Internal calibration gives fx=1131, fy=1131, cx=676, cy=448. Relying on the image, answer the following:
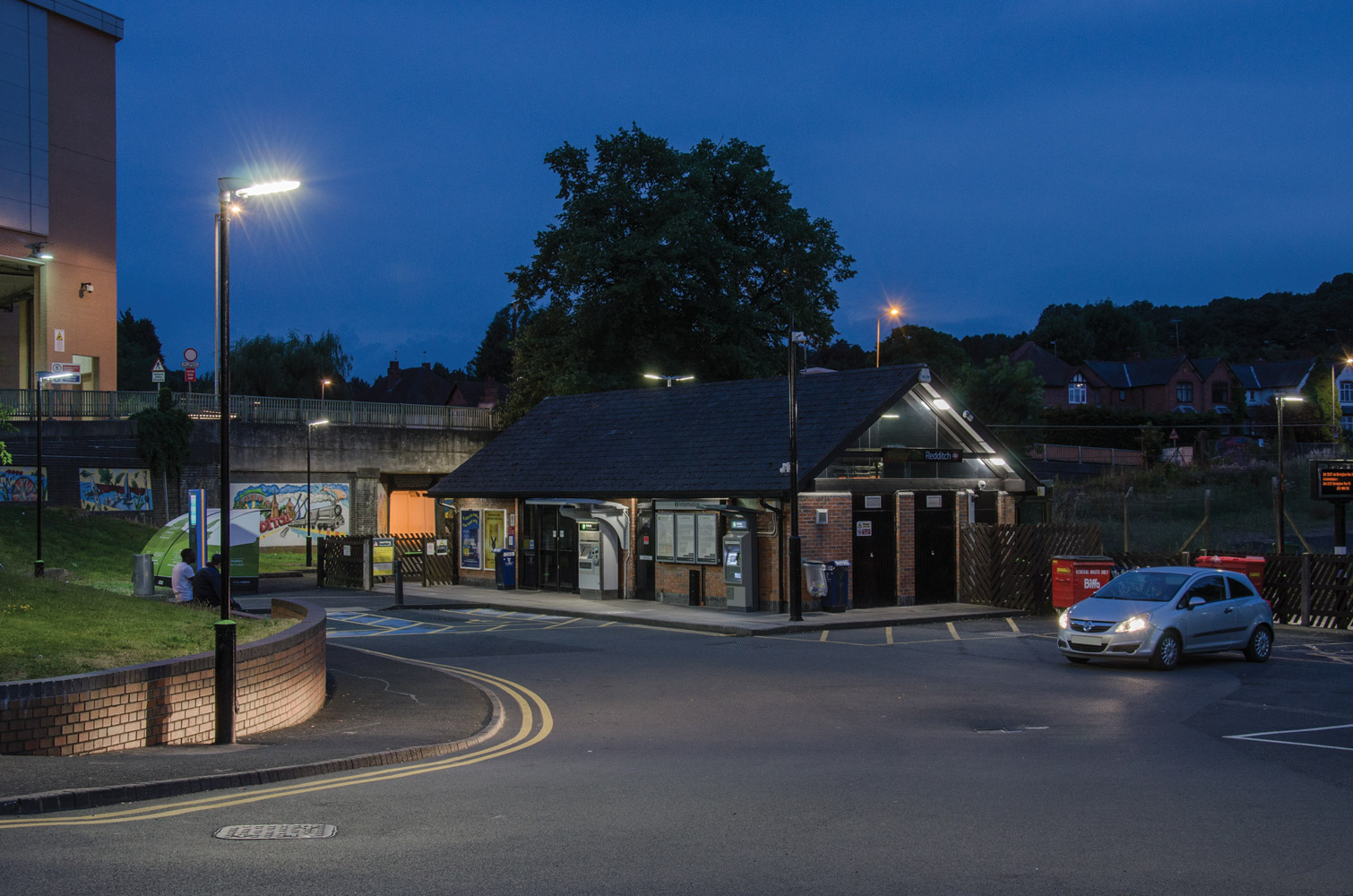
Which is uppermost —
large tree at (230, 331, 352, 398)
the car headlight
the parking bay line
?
large tree at (230, 331, 352, 398)

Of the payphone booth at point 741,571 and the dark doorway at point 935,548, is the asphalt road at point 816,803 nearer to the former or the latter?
the payphone booth at point 741,571

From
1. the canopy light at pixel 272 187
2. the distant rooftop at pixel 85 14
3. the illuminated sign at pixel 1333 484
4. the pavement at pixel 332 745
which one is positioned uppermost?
the distant rooftop at pixel 85 14

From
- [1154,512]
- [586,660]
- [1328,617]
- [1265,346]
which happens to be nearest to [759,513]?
[586,660]

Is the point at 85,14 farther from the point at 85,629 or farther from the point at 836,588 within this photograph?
the point at 85,629

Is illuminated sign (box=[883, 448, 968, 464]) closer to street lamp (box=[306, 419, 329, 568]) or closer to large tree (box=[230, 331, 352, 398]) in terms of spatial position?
street lamp (box=[306, 419, 329, 568])

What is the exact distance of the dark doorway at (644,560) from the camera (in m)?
29.3

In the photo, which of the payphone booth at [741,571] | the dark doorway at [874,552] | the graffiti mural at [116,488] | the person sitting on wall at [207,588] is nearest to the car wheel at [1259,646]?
the dark doorway at [874,552]

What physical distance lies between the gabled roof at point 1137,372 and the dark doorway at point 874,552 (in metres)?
76.3

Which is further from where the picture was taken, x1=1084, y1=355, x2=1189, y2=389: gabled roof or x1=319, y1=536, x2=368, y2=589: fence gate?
x1=1084, y1=355, x2=1189, y2=389: gabled roof

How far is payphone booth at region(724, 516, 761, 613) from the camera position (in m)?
25.8

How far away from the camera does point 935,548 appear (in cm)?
2814

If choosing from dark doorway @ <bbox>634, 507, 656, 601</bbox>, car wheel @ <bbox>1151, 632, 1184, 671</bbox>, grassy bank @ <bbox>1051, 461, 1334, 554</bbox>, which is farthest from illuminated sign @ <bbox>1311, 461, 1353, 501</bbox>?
dark doorway @ <bbox>634, 507, 656, 601</bbox>

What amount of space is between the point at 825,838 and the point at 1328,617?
760 inches

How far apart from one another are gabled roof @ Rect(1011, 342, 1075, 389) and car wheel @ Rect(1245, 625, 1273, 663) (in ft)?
280
